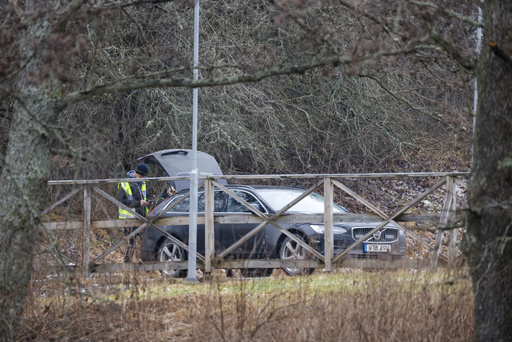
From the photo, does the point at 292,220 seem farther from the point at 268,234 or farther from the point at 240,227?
the point at 240,227

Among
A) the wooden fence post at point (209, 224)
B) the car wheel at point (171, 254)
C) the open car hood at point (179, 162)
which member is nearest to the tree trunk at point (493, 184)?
the wooden fence post at point (209, 224)

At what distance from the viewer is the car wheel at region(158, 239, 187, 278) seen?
12.0 m

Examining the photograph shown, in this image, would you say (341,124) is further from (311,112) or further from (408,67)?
(408,67)

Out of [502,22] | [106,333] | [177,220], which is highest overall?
[502,22]

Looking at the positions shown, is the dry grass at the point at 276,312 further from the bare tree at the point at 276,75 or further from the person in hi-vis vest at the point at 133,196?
the person in hi-vis vest at the point at 133,196

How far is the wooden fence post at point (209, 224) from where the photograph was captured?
11.4m

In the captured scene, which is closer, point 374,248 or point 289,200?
point 374,248

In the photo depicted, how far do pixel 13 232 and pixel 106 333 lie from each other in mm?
1438

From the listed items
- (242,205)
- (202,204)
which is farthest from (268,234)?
(202,204)

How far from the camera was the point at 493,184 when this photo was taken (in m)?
5.94

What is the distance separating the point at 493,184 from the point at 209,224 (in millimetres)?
6096

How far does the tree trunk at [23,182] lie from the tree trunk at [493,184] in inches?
137

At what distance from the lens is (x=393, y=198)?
2192 cm

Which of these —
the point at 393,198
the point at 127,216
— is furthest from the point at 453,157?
the point at 127,216
